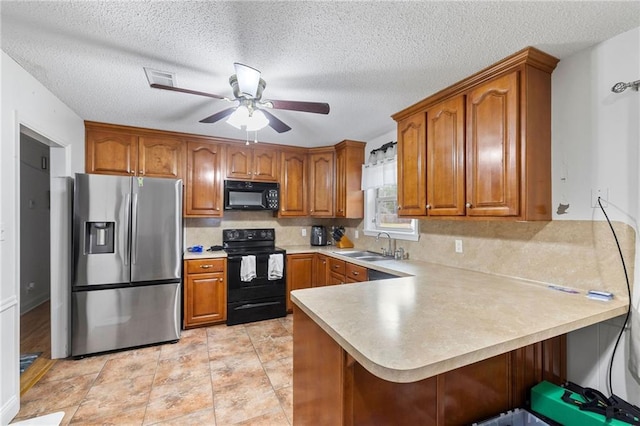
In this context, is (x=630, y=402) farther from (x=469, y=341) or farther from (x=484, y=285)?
(x=469, y=341)

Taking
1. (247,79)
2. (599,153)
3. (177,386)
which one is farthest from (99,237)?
(599,153)

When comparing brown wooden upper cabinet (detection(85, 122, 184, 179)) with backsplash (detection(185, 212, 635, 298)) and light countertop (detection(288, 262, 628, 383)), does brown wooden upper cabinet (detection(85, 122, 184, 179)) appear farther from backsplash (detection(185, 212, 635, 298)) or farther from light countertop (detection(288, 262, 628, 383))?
backsplash (detection(185, 212, 635, 298))

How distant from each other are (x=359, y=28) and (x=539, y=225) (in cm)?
168

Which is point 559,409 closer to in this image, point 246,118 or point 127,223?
point 246,118

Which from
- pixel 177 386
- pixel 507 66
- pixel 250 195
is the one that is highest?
pixel 507 66

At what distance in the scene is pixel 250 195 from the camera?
12.7 ft

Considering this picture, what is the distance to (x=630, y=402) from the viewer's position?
1475 mm

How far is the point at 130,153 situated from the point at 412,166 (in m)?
3.11

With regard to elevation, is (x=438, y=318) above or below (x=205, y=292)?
above

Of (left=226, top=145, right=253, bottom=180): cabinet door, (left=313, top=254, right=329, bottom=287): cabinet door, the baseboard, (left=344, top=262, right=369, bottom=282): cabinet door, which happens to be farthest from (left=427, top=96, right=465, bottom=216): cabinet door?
the baseboard

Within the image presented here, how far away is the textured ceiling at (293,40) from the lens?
137 centimetres

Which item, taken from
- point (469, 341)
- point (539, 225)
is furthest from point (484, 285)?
point (469, 341)

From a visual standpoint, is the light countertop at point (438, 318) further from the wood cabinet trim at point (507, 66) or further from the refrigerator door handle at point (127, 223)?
the refrigerator door handle at point (127, 223)

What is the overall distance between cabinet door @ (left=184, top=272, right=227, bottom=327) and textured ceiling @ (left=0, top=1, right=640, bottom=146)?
77.0 inches
